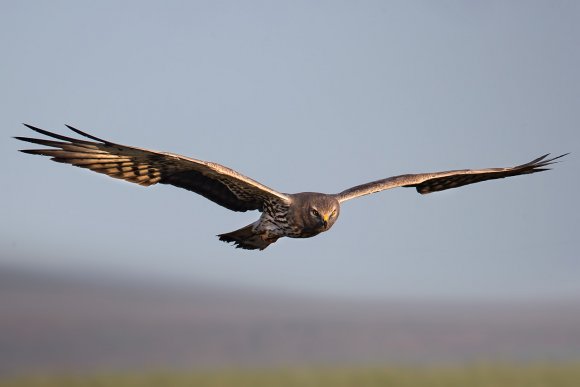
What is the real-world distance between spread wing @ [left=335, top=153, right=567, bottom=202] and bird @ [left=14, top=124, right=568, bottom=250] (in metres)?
0.01

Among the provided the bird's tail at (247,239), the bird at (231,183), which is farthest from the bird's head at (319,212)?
the bird's tail at (247,239)

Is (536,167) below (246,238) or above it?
above

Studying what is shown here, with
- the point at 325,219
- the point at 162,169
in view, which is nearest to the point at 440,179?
the point at 325,219

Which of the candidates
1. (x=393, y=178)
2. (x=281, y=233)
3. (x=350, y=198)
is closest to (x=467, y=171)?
(x=393, y=178)

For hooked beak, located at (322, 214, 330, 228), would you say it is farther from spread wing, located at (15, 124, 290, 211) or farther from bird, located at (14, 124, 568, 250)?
spread wing, located at (15, 124, 290, 211)

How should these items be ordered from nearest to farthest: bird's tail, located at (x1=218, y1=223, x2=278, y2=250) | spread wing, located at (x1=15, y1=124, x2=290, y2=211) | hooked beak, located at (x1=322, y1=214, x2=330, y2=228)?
spread wing, located at (x1=15, y1=124, x2=290, y2=211) → hooked beak, located at (x1=322, y1=214, x2=330, y2=228) → bird's tail, located at (x1=218, y1=223, x2=278, y2=250)

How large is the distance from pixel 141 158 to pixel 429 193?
5267 mm

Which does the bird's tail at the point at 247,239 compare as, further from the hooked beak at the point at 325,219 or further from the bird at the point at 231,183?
the hooked beak at the point at 325,219

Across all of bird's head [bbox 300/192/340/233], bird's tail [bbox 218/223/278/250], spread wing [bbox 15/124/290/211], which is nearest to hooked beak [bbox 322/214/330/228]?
bird's head [bbox 300/192/340/233]

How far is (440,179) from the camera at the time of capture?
14.2m

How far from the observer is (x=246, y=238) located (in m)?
12.7

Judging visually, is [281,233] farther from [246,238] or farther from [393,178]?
[393,178]

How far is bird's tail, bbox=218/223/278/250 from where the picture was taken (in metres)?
12.6

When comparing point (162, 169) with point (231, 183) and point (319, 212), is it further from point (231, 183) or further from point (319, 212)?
point (319, 212)
